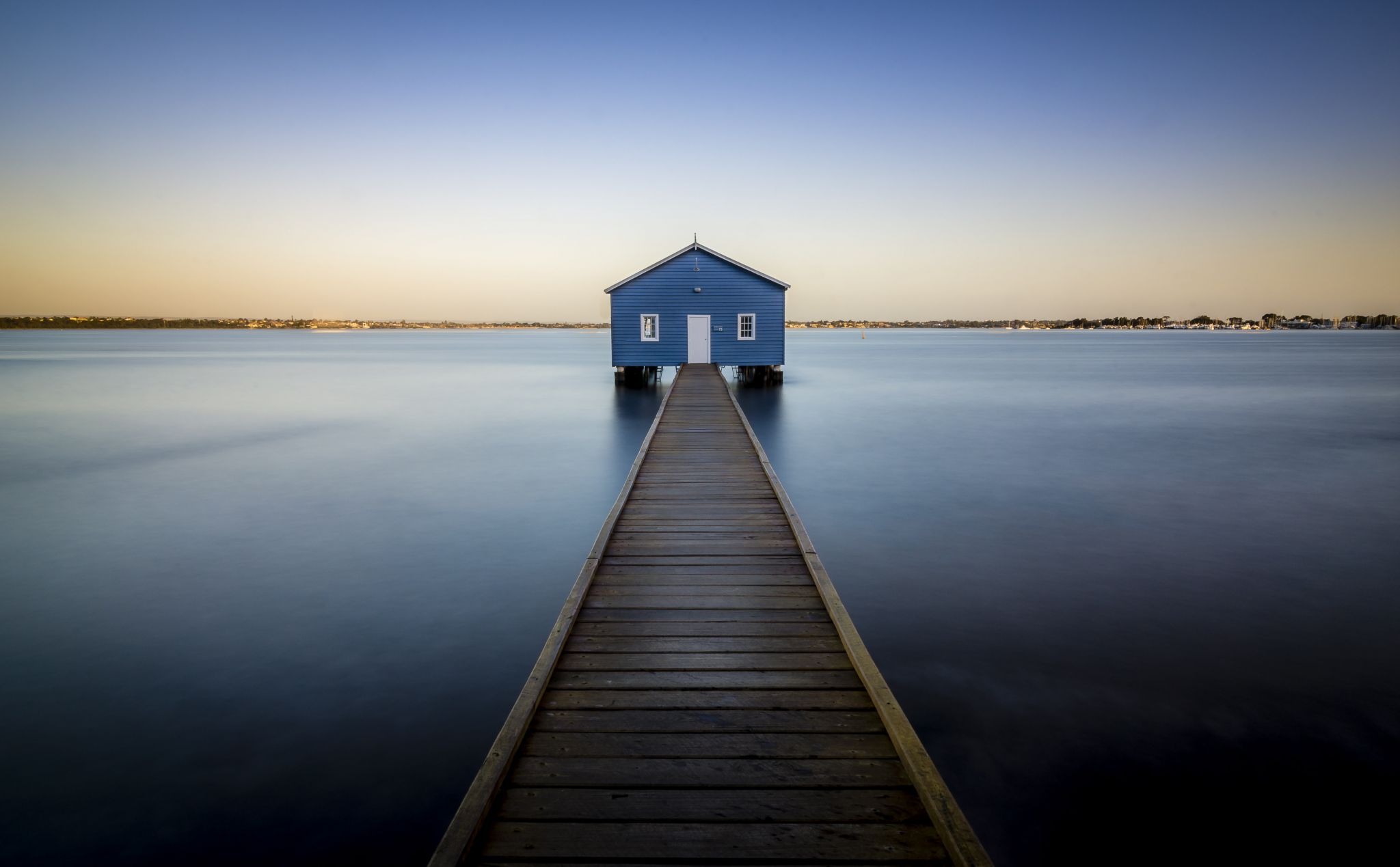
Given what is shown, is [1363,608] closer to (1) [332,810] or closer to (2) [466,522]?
(1) [332,810]

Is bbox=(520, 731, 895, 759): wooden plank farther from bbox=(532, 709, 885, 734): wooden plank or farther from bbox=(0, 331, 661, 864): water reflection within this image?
bbox=(0, 331, 661, 864): water reflection

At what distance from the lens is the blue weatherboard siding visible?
26.5 metres

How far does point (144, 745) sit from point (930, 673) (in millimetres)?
6028

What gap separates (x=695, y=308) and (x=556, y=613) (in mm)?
20361

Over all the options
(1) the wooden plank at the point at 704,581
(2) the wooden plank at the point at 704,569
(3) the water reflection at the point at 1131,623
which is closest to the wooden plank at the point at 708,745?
(3) the water reflection at the point at 1131,623

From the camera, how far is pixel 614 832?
3.12 m

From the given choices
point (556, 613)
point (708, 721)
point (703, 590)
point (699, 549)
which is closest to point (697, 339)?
point (556, 613)

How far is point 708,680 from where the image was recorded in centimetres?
441

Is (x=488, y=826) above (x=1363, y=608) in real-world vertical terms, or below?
above

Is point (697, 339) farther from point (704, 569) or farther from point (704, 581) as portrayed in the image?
point (704, 581)

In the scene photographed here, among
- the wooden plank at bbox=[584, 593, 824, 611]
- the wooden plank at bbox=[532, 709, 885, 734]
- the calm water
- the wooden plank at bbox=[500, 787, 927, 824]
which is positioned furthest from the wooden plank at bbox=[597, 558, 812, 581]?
the wooden plank at bbox=[500, 787, 927, 824]

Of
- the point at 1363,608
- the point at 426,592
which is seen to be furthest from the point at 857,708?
the point at 1363,608

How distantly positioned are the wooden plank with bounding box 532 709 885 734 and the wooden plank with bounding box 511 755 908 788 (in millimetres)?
271

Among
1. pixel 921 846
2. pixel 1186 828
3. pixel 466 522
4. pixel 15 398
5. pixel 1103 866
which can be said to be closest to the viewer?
pixel 921 846
